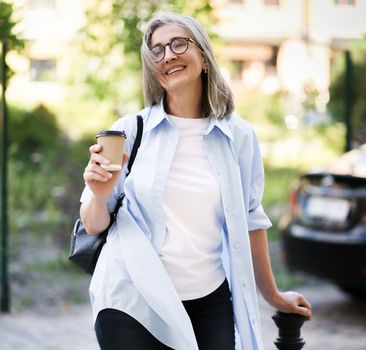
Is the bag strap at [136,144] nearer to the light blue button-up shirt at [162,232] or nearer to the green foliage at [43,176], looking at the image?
the light blue button-up shirt at [162,232]

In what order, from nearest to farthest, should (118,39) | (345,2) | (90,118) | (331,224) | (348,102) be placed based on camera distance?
(331,224)
(118,39)
(348,102)
(345,2)
(90,118)

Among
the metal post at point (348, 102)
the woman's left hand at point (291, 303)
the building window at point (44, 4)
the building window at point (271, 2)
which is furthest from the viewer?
the building window at point (44, 4)

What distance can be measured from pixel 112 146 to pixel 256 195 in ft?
2.19

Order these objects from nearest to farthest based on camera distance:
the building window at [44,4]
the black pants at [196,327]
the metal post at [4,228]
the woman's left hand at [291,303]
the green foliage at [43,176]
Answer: the black pants at [196,327] → the woman's left hand at [291,303] → the metal post at [4,228] → the green foliage at [43,176] → the building window at [44,4]

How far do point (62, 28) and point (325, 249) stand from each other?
2424 centimetres

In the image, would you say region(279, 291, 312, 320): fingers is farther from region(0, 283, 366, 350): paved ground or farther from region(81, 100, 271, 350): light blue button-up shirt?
region(0, 283, 366, 350): paved ground

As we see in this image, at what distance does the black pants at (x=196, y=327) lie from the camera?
2549 mm

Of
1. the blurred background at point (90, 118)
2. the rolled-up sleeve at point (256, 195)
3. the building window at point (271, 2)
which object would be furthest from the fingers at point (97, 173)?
the building window at point (271, 2)

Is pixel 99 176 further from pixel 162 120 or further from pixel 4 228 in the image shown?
pixel 4 228

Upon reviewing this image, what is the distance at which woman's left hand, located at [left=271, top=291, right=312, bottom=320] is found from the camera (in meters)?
2.92

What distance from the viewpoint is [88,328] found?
6363 mm

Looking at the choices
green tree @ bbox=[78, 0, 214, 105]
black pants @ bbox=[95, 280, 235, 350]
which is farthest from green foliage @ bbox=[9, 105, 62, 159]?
black pants @ bbox=[95, 280, 235, 350]

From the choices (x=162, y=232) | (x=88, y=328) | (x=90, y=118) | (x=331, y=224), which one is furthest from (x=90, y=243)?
(x=90, y=118)

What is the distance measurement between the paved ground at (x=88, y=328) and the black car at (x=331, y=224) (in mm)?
362
